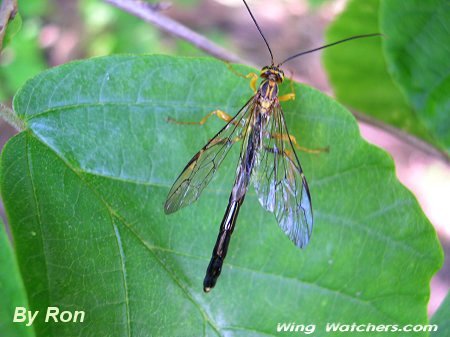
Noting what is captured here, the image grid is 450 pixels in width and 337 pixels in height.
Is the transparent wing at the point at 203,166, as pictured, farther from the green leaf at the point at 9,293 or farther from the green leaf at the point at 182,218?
the green leaf at the point at 9,293

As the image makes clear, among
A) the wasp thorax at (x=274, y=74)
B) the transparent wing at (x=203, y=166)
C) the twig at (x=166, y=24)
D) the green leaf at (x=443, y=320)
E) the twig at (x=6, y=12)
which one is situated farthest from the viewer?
the wasp thorax at (x=274, y=74)

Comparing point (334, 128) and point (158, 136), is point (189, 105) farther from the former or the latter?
point (334, 128)

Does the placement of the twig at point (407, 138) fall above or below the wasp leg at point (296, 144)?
above

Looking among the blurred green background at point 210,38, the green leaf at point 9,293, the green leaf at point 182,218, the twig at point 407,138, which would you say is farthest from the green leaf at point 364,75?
the green leaf at point 9,293

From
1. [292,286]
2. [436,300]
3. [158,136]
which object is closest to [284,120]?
[158,136]

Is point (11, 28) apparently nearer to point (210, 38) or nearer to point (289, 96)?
point (289, 96)

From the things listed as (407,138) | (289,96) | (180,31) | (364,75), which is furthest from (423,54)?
(180,31)
